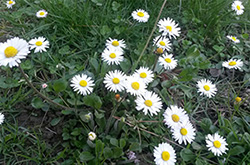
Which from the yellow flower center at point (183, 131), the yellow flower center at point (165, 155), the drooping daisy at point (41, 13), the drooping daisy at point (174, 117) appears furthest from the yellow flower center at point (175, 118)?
the drooping daisy at point (41, 13)

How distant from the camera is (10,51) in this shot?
1389mm

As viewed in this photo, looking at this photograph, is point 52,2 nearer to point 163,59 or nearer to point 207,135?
point 163,59

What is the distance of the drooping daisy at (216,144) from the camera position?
173 centimetres

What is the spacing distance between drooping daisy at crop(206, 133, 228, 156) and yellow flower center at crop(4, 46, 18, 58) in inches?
56.9

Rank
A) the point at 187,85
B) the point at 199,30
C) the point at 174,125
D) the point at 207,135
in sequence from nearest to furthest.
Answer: the point at 174,125 < the point at 207,135 < the point at 187,85 < the point at 199,30

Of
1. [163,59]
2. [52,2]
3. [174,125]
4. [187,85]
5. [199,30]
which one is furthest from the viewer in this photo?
[199,30]

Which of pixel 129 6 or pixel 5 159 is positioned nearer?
pixel 5 159

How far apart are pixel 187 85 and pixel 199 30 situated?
752mm

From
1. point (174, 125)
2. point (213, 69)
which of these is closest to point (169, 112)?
point (174, 125)

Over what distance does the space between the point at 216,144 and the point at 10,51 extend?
1.54 metres

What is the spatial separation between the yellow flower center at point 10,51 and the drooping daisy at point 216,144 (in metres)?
1.45

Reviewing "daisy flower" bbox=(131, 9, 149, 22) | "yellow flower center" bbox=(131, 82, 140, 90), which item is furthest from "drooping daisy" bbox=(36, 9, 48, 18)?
"yellow flower center" bbox=(131, 82, 140, 90)

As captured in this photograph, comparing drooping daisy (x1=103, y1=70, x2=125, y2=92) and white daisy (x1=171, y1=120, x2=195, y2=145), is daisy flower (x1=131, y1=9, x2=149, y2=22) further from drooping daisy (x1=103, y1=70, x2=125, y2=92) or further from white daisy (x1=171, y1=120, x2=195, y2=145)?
white daisy (x1=171, y1=120, x2=195, y2=145)

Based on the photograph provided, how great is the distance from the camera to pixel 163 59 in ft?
7.02
